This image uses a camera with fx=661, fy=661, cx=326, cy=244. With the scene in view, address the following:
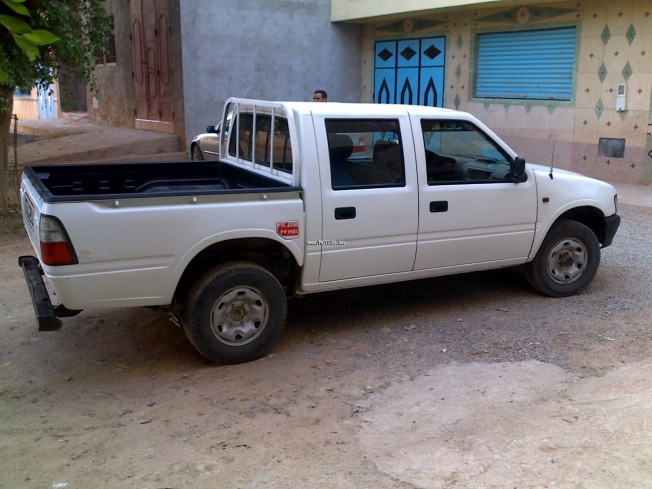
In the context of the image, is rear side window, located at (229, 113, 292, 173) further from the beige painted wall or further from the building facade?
the building facade

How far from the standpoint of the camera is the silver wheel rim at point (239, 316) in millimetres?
4676

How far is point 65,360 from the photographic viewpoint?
→ 5004mm

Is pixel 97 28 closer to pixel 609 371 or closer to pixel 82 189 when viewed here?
pixel 82 189

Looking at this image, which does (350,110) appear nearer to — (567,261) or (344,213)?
(344,213)

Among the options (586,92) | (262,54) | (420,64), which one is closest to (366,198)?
(586,92)

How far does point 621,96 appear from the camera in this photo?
1227 cm

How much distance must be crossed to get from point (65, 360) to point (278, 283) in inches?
68.3

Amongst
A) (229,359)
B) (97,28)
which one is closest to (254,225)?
(229,359)

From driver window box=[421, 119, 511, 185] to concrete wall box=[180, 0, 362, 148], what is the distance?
11.8 m

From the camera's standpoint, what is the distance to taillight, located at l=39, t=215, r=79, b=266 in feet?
13.3

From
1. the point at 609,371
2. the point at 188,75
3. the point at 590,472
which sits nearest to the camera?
the point at 590,472

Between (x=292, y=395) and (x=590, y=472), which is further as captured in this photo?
(x=292, y=395)

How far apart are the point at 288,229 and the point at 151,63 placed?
48.7 feet

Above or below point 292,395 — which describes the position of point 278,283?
above
